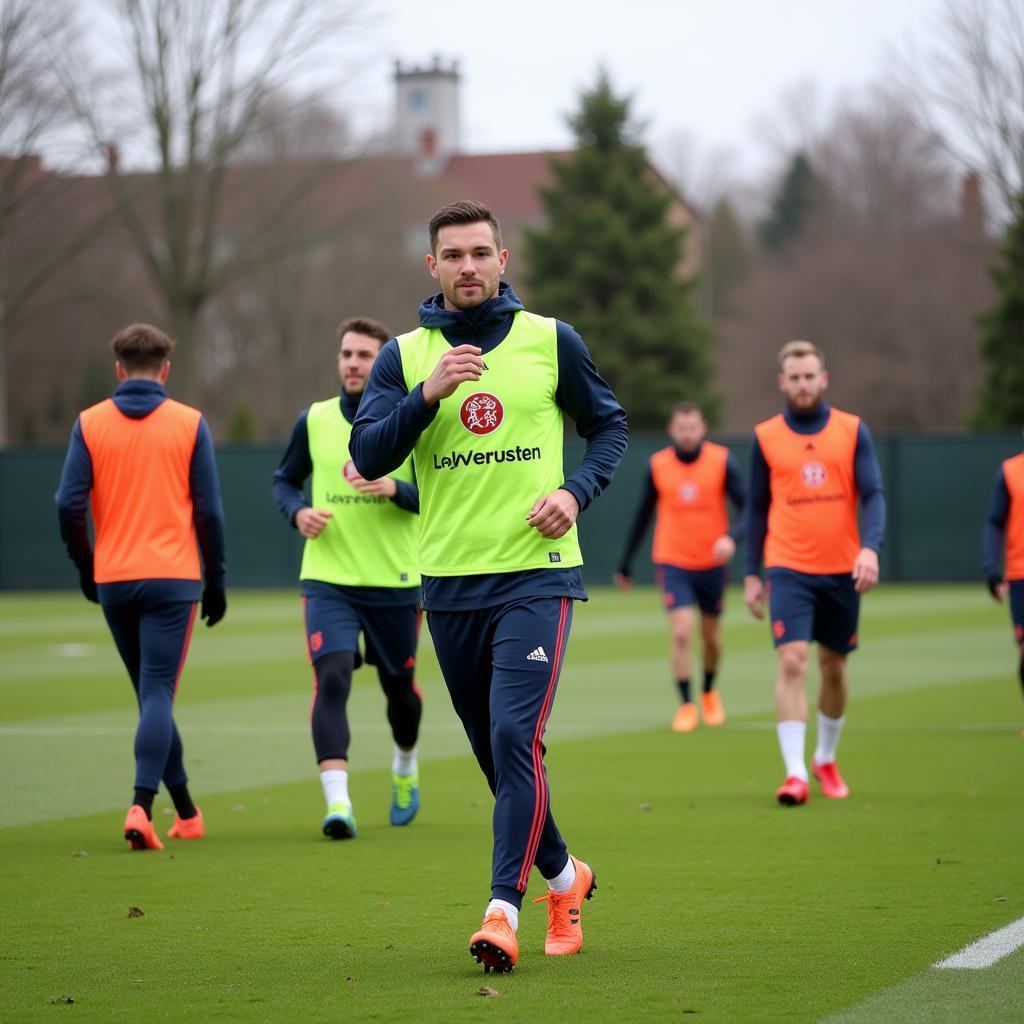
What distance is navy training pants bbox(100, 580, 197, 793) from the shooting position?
827 centimetres

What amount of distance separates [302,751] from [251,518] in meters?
24.8

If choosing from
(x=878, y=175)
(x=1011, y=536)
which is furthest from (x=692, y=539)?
(x=878, y=175)

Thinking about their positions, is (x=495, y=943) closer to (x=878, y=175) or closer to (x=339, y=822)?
(x=339, y=822)

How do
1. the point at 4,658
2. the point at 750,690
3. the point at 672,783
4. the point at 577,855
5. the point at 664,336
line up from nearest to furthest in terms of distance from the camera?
the point at 577,855 → the point at 672,783 → the point at 750,690 → the point at 4,658 → the point at 664,336

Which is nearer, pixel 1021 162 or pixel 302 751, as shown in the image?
pixel 302 751

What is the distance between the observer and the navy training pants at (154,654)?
27.1ft

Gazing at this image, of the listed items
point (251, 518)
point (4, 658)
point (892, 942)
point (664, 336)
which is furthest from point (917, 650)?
point (664, 336)

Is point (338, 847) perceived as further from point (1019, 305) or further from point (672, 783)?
point (1019, 305)

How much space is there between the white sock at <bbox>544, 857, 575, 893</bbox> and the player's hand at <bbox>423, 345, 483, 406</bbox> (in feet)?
5.20

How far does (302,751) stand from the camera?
40.4 feet

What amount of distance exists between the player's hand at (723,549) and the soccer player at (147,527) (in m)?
6.29

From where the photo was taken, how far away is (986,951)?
591 cm

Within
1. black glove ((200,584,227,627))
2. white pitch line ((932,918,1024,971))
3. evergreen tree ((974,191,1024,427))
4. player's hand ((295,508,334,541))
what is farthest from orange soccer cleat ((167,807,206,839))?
evergreen tree ((974,191,1024,427))

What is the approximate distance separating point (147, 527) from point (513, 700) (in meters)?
3.16
